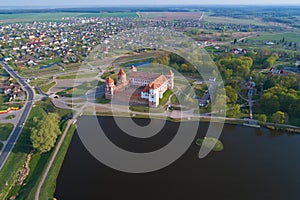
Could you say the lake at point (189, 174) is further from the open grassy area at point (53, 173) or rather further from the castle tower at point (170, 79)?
the castle tower at point (170, 79)

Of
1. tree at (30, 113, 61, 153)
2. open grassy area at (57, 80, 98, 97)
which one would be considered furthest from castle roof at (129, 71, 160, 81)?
tree at (30, 113, 61, 153)

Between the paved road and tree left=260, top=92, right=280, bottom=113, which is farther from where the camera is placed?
tree left=260, top=92, right=280, bottom=113

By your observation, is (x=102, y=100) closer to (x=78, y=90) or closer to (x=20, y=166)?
(x=78, y=90)

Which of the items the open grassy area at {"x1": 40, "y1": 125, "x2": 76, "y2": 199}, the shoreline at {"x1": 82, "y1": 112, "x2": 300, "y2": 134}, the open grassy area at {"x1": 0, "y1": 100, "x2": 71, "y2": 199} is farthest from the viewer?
the shoreline at {"x1": 82, "y1": 112, "x2": 300, "y2": 134}

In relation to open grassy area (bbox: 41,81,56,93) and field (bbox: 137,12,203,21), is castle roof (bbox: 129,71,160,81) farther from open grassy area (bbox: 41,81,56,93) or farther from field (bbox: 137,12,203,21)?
field (bbox: 137,12,203,21)

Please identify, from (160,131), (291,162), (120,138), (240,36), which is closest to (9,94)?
(120,138)

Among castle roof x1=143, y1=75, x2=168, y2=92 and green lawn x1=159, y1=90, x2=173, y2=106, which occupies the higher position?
castle roof x1=143, y1=75, x2=168, y2=92

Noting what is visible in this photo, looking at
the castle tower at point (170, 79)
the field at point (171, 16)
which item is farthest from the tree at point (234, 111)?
the field at point (171, 16)

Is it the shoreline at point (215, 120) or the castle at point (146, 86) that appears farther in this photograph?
the castle at point (146, 86)
